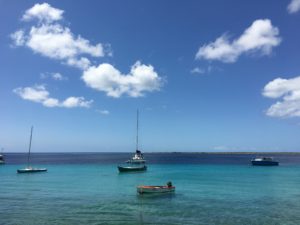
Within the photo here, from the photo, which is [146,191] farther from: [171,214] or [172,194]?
[171,214]

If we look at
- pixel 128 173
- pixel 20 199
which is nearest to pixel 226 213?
pixel 20 199

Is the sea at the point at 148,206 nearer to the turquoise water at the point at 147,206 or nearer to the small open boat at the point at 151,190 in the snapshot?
the turquoise water at the point at 147,206

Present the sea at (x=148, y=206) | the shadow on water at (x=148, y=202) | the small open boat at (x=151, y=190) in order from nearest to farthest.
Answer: the sea at (x=148, y=206)
the shadow on water at (x=148, y=202)
the small open boat at (x=151, y=190)

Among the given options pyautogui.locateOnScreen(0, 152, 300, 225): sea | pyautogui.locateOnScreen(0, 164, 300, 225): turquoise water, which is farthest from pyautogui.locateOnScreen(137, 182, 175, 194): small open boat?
pyautogui.locateOnScreen(0, 164, 300, 225): turquoise water

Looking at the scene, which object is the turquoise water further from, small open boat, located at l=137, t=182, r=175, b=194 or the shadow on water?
small open boat, located at l=137, t=182, r=175, b=194

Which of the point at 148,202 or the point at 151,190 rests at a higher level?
the point at 151,190

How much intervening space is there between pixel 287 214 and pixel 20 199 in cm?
3398

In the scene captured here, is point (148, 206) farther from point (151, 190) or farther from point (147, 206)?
point (151, 190)

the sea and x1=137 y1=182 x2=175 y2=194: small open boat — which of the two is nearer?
the sea

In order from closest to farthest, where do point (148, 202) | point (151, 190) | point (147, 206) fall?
1. point (147, 206)
2. point (148, 202)
3. point (151, 190)

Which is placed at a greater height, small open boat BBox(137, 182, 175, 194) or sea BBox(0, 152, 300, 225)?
small open boat BBox(137, 182, 175, 194)

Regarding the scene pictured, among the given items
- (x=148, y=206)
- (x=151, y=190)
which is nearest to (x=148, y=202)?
(x=148, y=206)

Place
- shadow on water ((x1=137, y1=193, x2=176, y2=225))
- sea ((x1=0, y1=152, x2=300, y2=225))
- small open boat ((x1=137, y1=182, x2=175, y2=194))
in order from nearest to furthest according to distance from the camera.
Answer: sea ((x1=0, y1=152, x2=300, y2=225)) → shadow on water ((x1=137, y1=193, x2=176, y2=225)) → small open boat ((x1=137, y1=182, x2=175, y2=194))

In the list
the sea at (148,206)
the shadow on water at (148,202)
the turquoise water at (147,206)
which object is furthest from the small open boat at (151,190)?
the turquoise water at (147,206)
